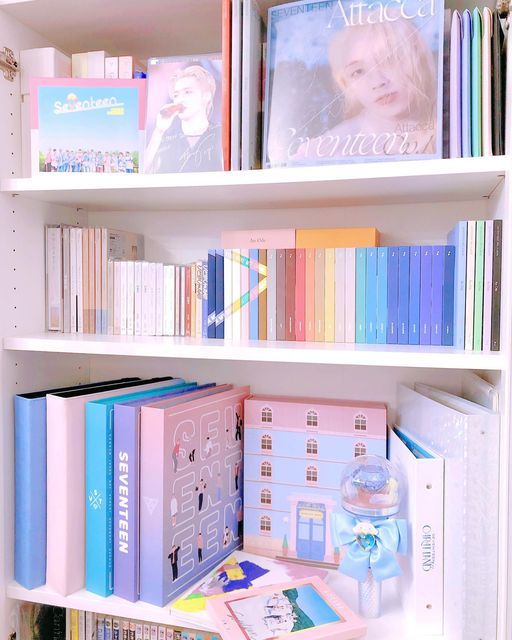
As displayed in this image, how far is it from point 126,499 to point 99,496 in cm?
5

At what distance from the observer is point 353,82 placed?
0.96m

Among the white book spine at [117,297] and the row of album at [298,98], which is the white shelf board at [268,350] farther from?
the row of album at [298,98]

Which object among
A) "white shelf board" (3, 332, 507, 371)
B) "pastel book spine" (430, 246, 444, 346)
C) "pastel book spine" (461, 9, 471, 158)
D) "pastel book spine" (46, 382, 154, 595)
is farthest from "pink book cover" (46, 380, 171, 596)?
"pastel book spine" (461, 9, 471, 158)

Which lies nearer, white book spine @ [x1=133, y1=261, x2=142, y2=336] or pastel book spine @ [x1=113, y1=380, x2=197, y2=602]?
pastel book spine @ [x1=113, y1=380, x2=197, y2=602]

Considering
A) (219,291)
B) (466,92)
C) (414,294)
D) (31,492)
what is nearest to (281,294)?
(219,291)

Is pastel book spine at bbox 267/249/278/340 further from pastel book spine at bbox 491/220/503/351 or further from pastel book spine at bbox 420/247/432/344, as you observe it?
pastel book spine at bbox 491/220/503/351

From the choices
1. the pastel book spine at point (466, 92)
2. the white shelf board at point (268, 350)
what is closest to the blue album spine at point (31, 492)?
the white shelf board at point (268, 350)

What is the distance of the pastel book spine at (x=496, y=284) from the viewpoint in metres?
0.91

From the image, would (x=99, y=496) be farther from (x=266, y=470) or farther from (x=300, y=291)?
(x=300, y=291)

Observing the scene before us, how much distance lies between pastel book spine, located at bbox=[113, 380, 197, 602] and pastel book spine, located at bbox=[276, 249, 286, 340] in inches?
11.7

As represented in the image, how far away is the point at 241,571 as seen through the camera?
1097mm

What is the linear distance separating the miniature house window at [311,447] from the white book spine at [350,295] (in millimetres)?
239

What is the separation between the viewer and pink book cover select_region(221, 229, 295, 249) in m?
1.14

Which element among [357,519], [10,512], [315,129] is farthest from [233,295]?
[10,512]
